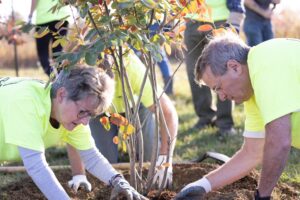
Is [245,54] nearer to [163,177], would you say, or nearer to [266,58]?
[266,58]

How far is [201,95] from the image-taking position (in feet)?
17.0

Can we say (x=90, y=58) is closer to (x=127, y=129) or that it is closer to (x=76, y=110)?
(x=76, y=110)

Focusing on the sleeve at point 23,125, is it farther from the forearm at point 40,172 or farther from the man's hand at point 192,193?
the man's hand at point 192,193

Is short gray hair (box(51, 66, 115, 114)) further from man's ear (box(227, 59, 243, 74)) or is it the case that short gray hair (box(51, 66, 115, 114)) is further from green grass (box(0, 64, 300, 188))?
green grass (box(0, 64, 300, 188))

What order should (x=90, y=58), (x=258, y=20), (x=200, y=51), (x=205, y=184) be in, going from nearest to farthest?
(x=90, y=58)
(x=205, y=184)
(x=200, y=51)
(x=258, y=20)

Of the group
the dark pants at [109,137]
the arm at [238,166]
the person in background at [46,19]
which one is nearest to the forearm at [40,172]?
the arm at [238,166]

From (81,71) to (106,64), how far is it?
1.51ft

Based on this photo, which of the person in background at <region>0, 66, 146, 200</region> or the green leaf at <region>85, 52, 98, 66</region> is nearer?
the green leaf at <region>85, 52, 98, 66</region>

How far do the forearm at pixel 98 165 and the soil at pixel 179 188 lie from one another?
14.0 inches

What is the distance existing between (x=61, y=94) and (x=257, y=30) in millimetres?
3315

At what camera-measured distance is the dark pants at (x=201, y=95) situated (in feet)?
15.8

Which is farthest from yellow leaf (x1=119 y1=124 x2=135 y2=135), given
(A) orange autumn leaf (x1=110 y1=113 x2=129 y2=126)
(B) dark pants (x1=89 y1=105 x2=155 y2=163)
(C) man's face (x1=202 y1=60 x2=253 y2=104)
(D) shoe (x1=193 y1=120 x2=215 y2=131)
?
(D) shoe (x1=193 y1=120 x2=215 y2=131)

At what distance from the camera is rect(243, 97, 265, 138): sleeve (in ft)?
9.16

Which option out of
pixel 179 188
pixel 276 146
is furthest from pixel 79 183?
pixel 276 146
